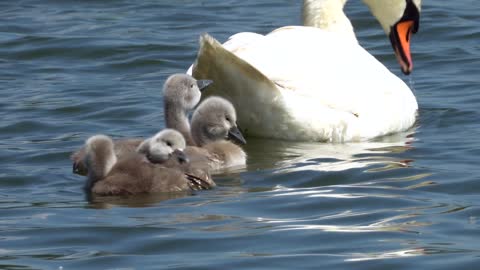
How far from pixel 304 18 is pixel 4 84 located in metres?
2.81

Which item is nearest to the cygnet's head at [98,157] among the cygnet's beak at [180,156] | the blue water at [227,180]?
the blue water at [227,180]

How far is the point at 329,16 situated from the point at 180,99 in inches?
83.6

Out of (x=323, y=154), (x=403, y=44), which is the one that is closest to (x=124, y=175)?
(x=323, y=154)

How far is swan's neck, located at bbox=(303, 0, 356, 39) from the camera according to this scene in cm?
1148

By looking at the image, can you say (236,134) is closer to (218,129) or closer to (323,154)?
(218,129)

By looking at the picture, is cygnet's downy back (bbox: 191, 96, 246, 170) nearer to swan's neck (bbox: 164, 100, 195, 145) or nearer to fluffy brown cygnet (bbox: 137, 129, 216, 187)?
swan's neck (bbox: 164, 100, 195, 145)

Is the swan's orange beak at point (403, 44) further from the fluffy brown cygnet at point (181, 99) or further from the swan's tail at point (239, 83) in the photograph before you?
the fluffy brown cygnet at point (181, 99)

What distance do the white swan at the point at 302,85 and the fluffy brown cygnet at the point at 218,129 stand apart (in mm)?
244

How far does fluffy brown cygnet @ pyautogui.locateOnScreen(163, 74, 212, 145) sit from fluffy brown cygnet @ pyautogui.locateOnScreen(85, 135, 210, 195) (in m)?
0.96

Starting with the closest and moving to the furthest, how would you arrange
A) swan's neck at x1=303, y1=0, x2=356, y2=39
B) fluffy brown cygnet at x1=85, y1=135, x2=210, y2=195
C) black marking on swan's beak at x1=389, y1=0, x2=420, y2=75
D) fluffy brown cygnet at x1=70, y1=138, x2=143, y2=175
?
fluffy brown cygnet at x1=85, y1=135, x2=210, y2=195, fluffy brown cygnet at x1=70, y1=138, x2=143, y2=175, swan's neck at x1=303, y1=0, x2=356, y2=39, black marking on swan's beak at x1=389, y1=0, x2=420, y2=75

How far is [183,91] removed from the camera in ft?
32.2

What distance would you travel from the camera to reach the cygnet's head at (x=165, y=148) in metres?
8.86

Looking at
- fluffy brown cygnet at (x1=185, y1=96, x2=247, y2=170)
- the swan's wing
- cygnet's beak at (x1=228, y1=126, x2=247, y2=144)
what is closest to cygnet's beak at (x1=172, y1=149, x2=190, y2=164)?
fluffy brown cygnet at (x1=185, y1=96, x2=247, y2=170)

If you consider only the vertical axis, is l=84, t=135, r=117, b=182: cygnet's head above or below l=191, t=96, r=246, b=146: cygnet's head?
above
